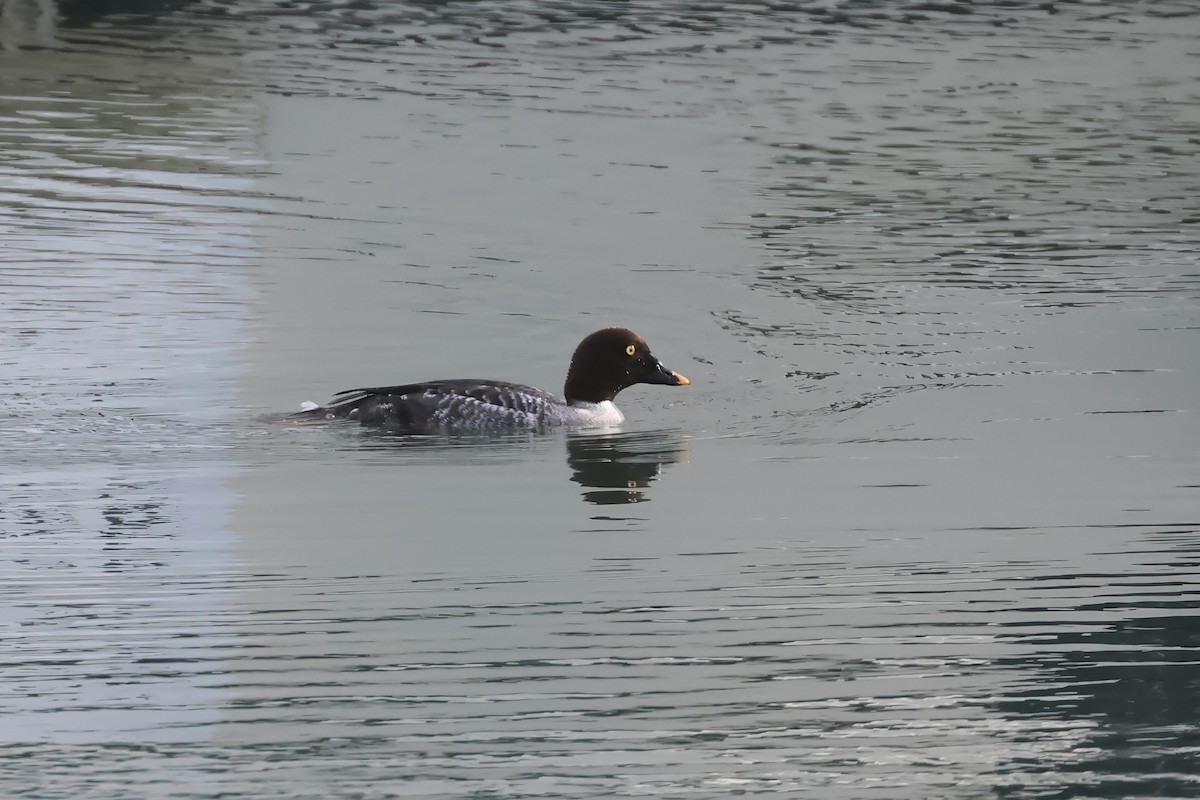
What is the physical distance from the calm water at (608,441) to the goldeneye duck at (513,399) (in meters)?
0.20

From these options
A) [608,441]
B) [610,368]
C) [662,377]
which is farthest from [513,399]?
[662,377]

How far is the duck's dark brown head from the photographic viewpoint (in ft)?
37.0

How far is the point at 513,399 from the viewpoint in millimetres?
10859

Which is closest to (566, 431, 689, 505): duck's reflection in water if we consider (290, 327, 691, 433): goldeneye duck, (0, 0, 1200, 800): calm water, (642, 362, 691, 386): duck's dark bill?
(0, 0, 1200, 800): calm water

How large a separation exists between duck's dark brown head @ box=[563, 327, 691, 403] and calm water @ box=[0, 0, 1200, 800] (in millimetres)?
263

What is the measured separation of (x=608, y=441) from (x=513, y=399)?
1.76 ft

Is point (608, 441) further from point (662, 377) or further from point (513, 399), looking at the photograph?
point (662, 377)

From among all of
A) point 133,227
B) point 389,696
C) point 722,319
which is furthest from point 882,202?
point 389,696

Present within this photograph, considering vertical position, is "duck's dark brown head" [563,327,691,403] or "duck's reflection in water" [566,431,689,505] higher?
"duck's dark brown head" [563,327,691,403]

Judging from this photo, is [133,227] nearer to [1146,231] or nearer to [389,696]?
[1146,231]

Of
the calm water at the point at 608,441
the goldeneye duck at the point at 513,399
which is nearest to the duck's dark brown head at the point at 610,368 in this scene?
the goldeneye duck at the point at 513,399

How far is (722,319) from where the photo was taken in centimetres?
1402

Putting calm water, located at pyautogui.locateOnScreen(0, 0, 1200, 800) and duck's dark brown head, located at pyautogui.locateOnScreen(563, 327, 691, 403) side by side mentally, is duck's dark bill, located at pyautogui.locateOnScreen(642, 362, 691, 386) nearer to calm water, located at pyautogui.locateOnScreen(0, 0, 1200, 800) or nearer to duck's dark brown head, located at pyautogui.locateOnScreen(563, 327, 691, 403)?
duck's dark brown head, located at pyautogui.locateOnScreen(563, 327, 691, 403)

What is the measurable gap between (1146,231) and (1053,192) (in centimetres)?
194
